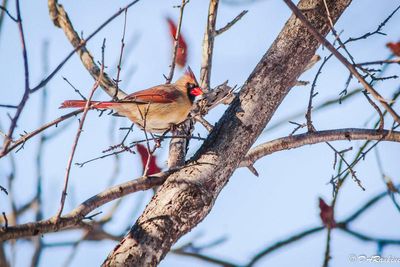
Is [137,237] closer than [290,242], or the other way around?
[137,237]

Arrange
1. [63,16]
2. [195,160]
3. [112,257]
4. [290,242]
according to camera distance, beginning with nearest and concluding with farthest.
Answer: [112,257] → [195,160] → [290,242] → [63,16]

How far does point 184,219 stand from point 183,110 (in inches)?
69.4

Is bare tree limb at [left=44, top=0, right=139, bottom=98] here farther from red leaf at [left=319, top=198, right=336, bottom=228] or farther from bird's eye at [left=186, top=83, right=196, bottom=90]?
red leaf at [left=319, top=198, right=336, bottom=228]

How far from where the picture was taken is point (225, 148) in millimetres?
2932

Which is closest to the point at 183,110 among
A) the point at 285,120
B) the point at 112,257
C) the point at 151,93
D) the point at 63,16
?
the point at 151,93

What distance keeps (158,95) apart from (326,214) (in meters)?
1.87

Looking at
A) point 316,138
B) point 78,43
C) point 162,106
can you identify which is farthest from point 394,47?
point 78,43

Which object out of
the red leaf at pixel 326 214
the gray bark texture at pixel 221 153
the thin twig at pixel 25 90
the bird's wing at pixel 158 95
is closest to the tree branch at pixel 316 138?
the gray bark texture at pixel 221 153

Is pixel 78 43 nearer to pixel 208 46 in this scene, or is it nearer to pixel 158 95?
pixel 158 95

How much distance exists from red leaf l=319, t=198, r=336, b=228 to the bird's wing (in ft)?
5.62

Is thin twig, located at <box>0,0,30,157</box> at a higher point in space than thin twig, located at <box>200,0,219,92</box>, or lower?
lower

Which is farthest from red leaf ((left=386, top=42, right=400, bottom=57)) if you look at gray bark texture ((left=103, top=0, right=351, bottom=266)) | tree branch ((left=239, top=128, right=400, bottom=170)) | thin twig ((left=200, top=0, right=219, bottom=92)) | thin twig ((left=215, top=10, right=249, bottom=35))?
thin twig ((left=215, top=10, right=249, bottom=35))

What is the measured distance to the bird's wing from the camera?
13.8 ft

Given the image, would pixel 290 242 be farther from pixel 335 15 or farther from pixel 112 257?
pixel 335 15
